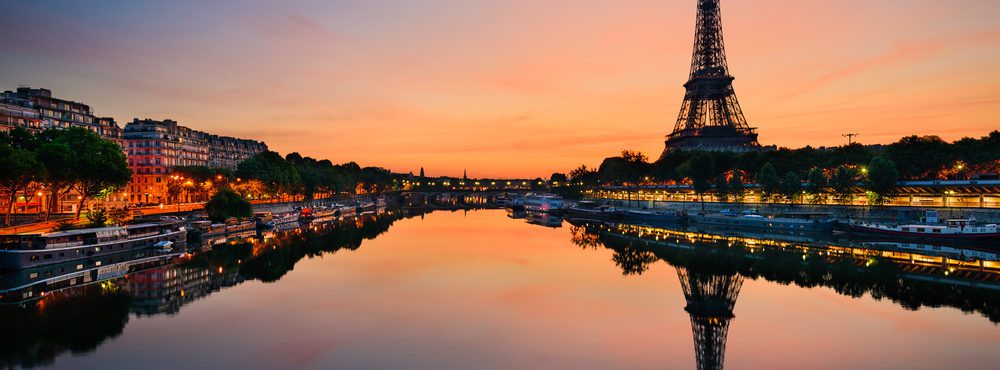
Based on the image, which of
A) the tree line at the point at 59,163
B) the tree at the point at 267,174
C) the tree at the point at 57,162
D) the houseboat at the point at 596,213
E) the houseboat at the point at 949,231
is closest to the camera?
the tree line at the point at 59,163

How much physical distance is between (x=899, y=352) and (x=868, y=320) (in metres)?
5.41

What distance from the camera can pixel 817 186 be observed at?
81.3m

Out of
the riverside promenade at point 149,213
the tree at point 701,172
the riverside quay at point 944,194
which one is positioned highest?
the tree at point 701,172

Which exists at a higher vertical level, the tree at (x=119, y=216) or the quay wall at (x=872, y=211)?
the tree at (x=119, y=216)

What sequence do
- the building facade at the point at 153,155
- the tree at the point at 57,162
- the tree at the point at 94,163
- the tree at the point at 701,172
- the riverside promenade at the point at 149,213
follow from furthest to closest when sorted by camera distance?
1. the building facade at the point at 153,155
2. the tree at the point at 701,172
3. the tree at the point at 94,163
4. the tree at the point at 57,162
5. the riverside promenade at the point at 149,213

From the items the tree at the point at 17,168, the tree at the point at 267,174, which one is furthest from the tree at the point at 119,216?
the tree at the point at 267,174

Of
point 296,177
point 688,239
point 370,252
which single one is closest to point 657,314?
point 370,252

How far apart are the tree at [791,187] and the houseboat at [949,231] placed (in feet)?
66.1

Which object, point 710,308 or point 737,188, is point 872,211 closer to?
point 737,188

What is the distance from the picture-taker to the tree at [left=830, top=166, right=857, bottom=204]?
3068 inches

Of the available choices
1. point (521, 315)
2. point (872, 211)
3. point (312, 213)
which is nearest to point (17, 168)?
point (521, 315)

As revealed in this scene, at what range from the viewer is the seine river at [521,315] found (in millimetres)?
23625

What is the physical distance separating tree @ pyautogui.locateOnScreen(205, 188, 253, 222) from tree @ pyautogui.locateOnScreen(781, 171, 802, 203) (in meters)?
74.7

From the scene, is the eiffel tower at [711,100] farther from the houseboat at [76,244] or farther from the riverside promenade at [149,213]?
the houseboat at [76,244]
